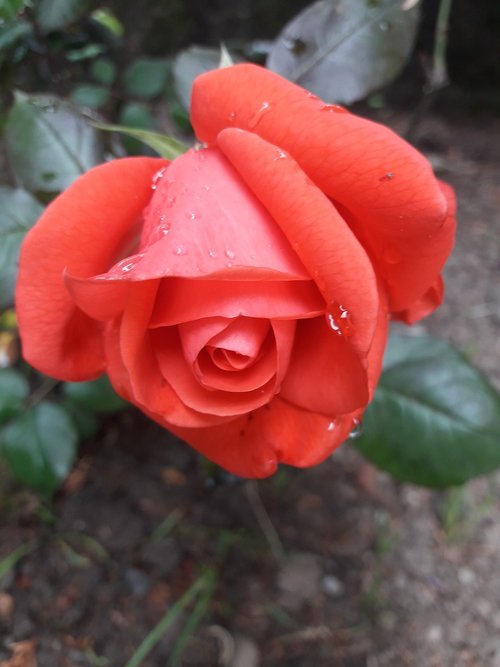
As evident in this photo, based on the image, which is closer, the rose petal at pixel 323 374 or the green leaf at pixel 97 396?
the rose petal at pixel 323 374

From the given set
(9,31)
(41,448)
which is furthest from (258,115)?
(41,448)

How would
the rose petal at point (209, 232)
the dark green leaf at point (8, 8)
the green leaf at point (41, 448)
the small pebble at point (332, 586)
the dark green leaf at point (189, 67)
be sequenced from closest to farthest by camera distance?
the rose petal at point (209, 232)
the dark green leaf at point (8, 8)
the dark green leaf at point (189, 67)
the green leaf at point (41, 448)
the small pebble at point (332, 586)

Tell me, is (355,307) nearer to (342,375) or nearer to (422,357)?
(342,375)

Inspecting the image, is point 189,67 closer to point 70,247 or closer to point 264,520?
point 70,247

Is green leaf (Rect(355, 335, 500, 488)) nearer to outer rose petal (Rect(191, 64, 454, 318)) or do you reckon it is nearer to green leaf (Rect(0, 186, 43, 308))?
outer rose petal (Rect(191, 64, 454, 318))

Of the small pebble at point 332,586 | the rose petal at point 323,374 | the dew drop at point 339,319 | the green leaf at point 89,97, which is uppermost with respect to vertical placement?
the green leaf at point 89,97

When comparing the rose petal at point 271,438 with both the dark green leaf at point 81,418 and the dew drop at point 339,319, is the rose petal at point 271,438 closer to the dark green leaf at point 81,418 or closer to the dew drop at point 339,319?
the dew drop at point 339,319

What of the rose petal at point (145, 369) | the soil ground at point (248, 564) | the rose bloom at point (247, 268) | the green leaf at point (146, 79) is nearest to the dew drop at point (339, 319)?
the rose bloom at point (247, 268)
